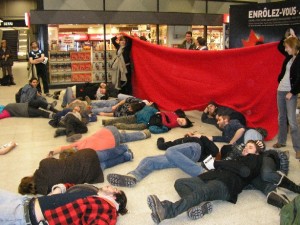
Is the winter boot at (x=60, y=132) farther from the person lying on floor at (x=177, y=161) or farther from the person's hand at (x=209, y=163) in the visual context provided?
the person's hand at (x=209, y=163)

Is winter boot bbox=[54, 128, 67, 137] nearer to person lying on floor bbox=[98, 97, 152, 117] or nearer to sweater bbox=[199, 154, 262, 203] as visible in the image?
person lying on floor bbox=[98, 97, 152, 117]

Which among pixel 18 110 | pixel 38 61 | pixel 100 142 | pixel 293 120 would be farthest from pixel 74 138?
pixel 38 61

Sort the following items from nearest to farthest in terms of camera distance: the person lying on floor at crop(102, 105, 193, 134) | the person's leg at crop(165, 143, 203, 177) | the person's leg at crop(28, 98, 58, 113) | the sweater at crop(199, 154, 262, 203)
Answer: the sweater at crop(199, 154, 262, 203)
the person's leg at crop(165, 143, 203, 177)
the person lying on floor at crop(102, 105, 193, 134)
the person's leg at crop(28, 98, 58, 113)

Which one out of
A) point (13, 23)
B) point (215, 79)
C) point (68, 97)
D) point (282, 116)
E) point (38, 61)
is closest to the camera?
point (282, 116)

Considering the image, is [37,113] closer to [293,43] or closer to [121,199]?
[121,199]

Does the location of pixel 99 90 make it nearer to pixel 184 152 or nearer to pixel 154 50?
pixel 154 50

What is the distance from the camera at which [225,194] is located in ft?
12.3

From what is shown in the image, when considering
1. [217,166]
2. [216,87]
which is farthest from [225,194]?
[216,87]

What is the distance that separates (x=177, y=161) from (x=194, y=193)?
2.90 ft

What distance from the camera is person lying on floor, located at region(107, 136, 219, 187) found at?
4195 mm

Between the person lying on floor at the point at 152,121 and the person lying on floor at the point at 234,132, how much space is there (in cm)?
95

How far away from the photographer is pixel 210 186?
12.0 feet

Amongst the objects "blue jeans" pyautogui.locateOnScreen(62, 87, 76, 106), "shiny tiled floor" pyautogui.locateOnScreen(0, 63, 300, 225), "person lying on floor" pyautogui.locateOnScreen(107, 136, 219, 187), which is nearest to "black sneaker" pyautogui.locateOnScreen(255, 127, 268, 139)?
"shiny tiled floor" pyautogui.locateOnScreen(0, 63, 300, 225)

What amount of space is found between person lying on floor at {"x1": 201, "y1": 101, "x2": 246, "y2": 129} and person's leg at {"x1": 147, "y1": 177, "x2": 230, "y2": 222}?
2396mm
